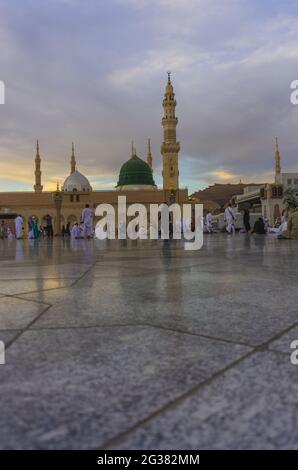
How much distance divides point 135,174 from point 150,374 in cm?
4850

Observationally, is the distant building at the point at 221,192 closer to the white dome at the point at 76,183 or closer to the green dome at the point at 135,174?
the green dome at the point at 135,174

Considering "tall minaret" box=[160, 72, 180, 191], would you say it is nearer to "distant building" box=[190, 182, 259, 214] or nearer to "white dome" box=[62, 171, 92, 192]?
"white dome" box=[62, 171, 92, 192]

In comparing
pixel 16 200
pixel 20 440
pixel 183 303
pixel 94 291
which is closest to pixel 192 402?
pixel 20 440

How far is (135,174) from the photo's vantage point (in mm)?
48688

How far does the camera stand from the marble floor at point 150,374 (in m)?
0.61

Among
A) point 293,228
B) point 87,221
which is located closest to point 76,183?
point 87,221

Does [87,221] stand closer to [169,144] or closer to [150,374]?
[150,374]

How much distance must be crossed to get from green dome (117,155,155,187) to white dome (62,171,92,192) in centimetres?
414

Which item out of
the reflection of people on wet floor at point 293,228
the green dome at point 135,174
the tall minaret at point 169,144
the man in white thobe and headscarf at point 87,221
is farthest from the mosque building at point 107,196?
the reflection of people on wet floor at point 293,228

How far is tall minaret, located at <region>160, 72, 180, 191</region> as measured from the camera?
43062mm

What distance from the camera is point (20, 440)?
1.95 ft

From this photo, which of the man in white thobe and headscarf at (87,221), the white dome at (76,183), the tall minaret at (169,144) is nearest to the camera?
the man in white thobe and headscarf at (87,221)

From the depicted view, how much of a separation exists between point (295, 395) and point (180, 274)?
2020 mm

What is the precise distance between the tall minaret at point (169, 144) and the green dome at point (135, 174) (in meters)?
4.40
